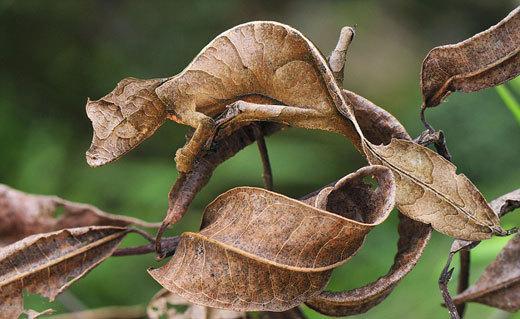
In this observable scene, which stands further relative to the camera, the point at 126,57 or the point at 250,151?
the point at 126,57

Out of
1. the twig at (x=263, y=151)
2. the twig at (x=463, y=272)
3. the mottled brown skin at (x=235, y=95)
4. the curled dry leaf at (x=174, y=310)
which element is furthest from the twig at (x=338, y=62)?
the curled dry leaf at (x=174, y=310)

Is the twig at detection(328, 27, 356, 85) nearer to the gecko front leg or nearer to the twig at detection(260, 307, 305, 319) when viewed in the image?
the gecko front leg

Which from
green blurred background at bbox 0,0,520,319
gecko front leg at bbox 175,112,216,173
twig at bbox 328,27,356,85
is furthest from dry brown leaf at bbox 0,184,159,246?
green blurred background at bbox 0,0,520,319

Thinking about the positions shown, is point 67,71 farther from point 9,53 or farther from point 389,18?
point 389,18

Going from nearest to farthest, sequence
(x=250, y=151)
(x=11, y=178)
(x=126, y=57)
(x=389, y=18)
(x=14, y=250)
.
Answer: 1. (x=14, y=250)
2. (x=11, y=178)
3. (x=250, y=151)
4. (x=126, y=57)
5. (x=389, y=18)

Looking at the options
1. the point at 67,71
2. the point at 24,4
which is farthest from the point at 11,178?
the point at 24,4

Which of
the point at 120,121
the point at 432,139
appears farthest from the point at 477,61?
the point at 120,121

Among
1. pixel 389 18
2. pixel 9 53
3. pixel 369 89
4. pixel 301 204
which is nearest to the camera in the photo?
pixel 301 204

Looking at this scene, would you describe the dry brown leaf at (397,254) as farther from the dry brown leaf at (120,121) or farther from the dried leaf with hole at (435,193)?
the dry brown leaf at (120,121)
